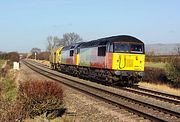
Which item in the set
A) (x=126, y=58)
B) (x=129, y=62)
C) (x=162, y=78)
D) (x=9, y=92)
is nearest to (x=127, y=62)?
(x=129, y=62)

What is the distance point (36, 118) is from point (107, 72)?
12.9 metres

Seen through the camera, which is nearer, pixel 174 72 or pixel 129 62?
pixel 129 62

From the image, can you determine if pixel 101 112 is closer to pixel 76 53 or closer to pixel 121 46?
pixel 121 46

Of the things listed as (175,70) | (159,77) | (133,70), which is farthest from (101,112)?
(159,77)

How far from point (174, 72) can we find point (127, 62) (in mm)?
6545

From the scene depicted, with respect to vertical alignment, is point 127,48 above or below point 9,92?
above

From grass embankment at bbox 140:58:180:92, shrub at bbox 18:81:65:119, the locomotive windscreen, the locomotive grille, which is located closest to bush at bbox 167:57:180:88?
grass embankment at bbox 140:58:180:92

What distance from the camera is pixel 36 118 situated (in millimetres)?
11320

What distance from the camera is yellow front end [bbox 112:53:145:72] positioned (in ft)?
75.1

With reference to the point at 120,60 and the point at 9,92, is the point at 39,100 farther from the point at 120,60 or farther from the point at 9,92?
the point at 120,60

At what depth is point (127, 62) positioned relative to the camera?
2308 cm

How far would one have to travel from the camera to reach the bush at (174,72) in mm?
27886

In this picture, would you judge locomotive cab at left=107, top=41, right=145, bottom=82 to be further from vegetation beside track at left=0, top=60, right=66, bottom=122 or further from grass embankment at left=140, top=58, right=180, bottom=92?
vegetation beside track at left=0, top=60, right=66, bottom=122

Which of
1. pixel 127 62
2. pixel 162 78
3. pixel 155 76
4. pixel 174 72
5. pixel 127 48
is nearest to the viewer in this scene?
pixel 127 62
